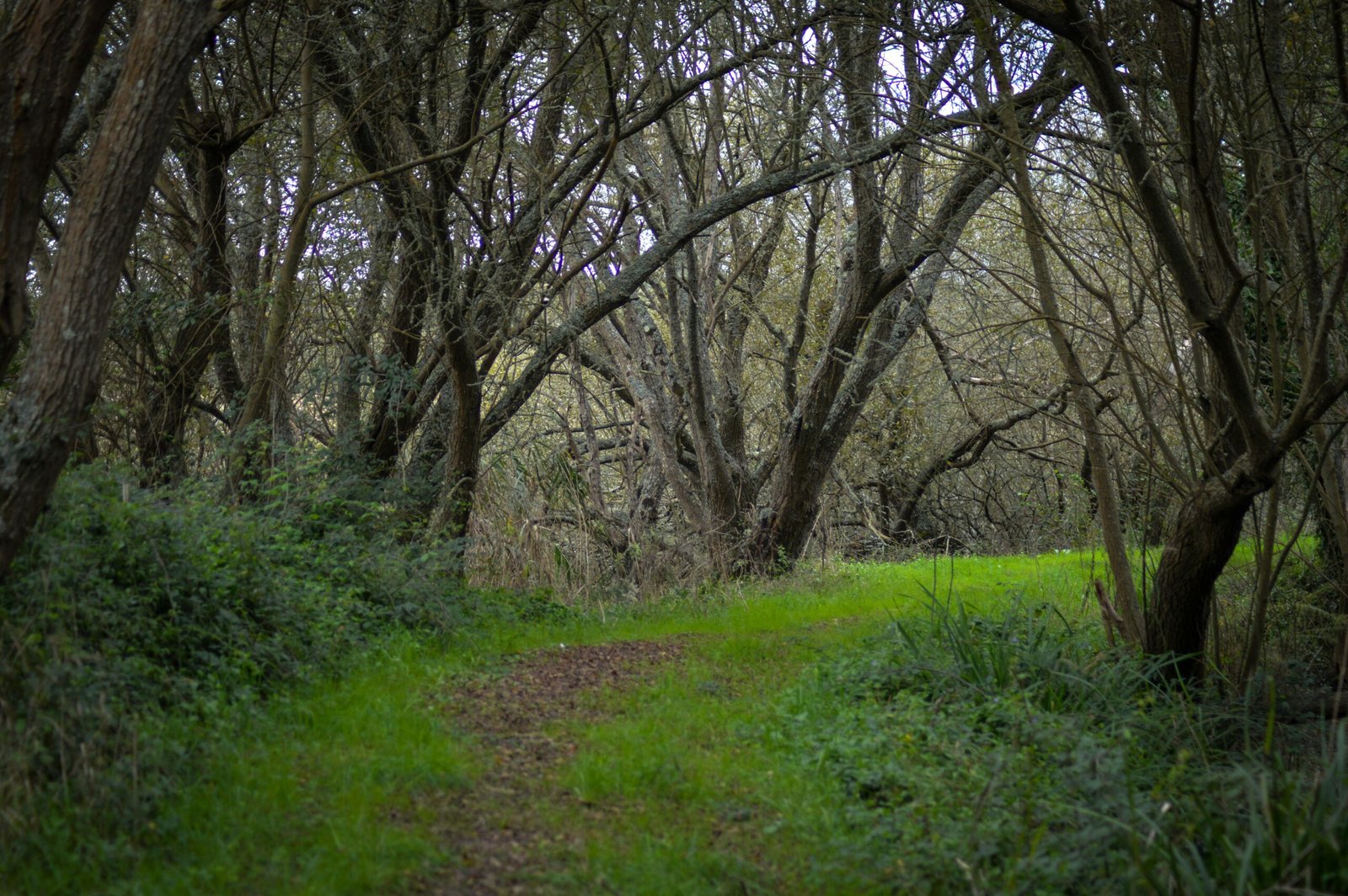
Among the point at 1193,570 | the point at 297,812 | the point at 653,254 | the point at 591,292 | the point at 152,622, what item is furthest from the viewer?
the point at 591,292

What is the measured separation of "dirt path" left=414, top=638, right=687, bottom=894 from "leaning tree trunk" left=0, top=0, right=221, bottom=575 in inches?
87.5

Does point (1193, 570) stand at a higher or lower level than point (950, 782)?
higher

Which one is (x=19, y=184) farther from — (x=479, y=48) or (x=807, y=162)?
(x=807, y=162)

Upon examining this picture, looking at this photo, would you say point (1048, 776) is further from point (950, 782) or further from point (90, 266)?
point (90, 266)

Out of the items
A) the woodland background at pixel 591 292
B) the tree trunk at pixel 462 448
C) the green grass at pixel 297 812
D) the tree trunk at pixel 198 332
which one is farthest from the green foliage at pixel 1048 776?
the tree trunk at pixel 198 332

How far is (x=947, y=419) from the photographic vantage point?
18766 mm

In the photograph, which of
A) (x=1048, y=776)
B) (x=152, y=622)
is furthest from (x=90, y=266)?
(x=1048, y=776)

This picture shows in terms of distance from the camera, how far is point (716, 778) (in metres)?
4.84

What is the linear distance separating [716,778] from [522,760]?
91 centimetres

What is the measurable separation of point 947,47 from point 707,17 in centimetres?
273

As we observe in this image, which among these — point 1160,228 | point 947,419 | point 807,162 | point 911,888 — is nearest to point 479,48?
point 807,162

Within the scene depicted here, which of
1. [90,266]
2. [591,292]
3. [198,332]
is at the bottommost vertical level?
[90,266]

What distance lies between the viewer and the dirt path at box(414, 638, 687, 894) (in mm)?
3857

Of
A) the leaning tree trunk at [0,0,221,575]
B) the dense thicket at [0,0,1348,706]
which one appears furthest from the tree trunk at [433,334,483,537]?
the leaning tree trunk at [0,0,221,575]
